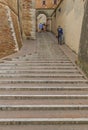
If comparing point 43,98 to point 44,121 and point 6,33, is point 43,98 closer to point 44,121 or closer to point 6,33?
point 44,121

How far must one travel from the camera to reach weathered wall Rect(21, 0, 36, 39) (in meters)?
20.4

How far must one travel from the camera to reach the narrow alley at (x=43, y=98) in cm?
427

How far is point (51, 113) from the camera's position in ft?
15.4

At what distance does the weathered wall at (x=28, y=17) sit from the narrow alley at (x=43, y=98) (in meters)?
12.5

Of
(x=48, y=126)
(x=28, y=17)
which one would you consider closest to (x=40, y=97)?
(x=48, y=126)

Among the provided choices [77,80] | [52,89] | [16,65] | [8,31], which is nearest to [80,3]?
[8,31]

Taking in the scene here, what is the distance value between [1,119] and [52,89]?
2093 mm

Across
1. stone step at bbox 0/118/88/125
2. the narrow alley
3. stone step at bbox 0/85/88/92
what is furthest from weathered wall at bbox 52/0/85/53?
stone step at bbox 0/118/88/125

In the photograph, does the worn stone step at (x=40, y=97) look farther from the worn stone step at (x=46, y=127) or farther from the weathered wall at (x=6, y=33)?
the weathered wall at (x=6, y=33)

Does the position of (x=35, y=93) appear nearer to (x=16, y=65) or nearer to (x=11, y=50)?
(x=16, y=65)

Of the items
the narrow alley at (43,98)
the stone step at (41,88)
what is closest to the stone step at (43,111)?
the narrow alley at (43,98)

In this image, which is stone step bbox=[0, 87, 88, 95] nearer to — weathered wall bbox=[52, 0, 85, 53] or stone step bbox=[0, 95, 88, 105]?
stone step bbox=[0, 95, 88, 105]

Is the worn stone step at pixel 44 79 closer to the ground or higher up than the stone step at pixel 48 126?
closer to the ground

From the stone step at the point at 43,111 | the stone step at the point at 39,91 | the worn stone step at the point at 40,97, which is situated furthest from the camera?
the stone step at the point at 39,91
